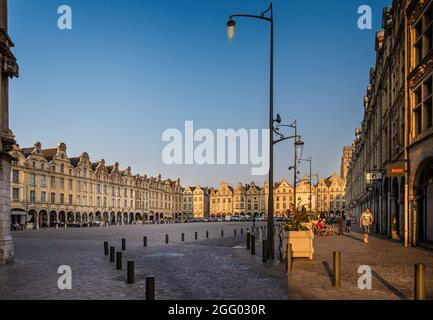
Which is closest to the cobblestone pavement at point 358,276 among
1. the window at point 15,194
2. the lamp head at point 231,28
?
the lamp head at point 231,28

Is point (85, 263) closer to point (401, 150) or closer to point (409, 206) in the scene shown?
point (409, 206)

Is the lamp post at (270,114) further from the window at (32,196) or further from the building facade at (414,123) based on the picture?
the window at (32,196)

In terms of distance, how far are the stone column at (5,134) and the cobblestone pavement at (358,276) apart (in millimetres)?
10188

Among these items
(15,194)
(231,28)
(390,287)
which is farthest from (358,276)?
(15,194)

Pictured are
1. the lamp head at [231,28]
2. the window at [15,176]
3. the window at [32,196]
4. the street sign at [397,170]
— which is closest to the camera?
the lamp head at [231,28]

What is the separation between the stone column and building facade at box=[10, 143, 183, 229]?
39.2 metres

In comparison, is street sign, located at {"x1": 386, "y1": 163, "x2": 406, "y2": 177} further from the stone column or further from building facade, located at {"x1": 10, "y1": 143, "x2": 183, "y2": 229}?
building facade, located at {"x1": 10, "y1": 143, "x2": 183, "y2": 229}

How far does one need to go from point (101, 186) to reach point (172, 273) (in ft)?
Answer: 245

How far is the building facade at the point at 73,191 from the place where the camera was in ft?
196

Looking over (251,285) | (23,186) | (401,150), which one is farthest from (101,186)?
(251,285)

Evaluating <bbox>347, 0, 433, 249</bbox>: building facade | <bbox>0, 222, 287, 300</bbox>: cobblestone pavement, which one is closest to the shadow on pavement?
<bbox>0, 222, 287, 300</bbox>: cobblestone pavement

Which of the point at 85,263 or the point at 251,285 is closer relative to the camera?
the point at 251,285

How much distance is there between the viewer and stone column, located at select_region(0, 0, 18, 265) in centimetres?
1436
